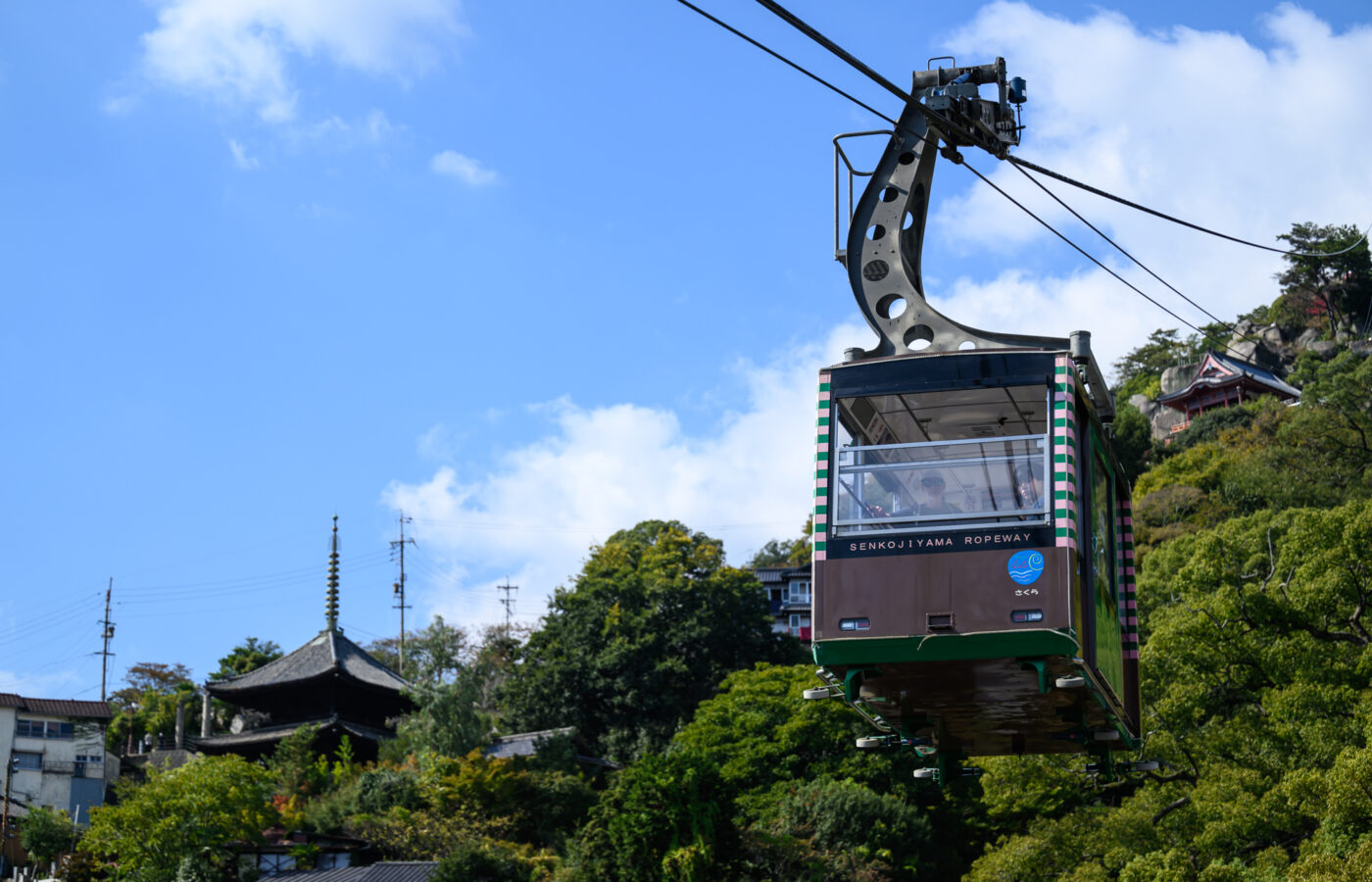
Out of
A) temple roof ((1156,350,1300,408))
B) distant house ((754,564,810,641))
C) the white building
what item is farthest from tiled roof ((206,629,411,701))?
temple roof ((1156,350,1300,408))

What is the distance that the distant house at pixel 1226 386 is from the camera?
73000mm

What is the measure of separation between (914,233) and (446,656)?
48.2m

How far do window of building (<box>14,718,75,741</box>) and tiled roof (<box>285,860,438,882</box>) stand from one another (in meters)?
25.9

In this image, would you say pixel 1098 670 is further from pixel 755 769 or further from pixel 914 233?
pixel 755 769

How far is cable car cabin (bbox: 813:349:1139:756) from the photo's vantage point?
39.3 ft

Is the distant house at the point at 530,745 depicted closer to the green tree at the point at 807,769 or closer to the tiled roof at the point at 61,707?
the green tree at the point at 807,769

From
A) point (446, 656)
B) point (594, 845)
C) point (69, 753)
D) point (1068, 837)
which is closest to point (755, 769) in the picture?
point (594, 845)

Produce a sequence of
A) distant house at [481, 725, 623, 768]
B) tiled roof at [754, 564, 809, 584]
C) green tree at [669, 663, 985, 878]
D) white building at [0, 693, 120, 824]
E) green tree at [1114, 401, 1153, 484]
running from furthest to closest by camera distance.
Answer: tiled roof at [754, 564, 809, 584] → green tree at [1114, 401, 1153, 484] → white building at [0, 693, 120, 824] → distant house at [481, 725, 623, 768] → green tree at [669, 663, 985, 878]

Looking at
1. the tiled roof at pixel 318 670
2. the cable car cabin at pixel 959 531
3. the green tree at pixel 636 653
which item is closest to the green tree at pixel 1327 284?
the green tree at pixel 636 653

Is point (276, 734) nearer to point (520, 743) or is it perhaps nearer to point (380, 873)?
point (520, 743)

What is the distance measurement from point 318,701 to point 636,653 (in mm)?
15820

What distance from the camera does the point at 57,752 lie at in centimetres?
5950

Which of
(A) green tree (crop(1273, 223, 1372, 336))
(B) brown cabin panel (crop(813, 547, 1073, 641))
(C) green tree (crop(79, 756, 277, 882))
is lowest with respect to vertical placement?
(C) green tree (crop(79, 756, 277, 882))

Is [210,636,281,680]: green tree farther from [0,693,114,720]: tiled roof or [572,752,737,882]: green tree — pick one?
[572,752,737,882]: green tree
